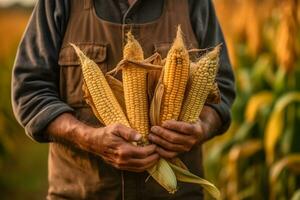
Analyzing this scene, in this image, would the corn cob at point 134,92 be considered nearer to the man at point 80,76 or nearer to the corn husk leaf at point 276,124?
the man at point 80,76

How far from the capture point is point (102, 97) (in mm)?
2266

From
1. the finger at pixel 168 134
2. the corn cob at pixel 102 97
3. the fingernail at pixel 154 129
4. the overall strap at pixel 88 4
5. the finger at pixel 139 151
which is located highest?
the overall strap at pixel 88 4

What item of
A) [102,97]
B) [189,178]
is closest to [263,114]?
[189,178]

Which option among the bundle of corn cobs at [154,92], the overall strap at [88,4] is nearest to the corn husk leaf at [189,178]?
the bundle of corn cobs at [154,92]

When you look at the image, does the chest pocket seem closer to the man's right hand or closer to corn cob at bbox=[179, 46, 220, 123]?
the man's right hand

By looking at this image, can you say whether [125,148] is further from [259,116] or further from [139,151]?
[259,116]

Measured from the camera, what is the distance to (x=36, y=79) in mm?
2521

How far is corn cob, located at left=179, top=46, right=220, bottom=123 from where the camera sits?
2.27 m

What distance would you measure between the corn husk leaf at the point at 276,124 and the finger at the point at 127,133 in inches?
86.7

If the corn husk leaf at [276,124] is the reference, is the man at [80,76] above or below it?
above

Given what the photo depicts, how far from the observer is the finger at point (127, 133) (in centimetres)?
218

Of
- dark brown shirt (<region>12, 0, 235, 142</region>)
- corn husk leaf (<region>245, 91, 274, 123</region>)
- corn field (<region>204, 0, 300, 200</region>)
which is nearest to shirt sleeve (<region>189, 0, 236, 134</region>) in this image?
dark brown shirt (<region>12, 0, 235, 142</region>)

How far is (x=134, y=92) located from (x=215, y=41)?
56 centimetres

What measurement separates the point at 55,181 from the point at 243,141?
2595 mm
